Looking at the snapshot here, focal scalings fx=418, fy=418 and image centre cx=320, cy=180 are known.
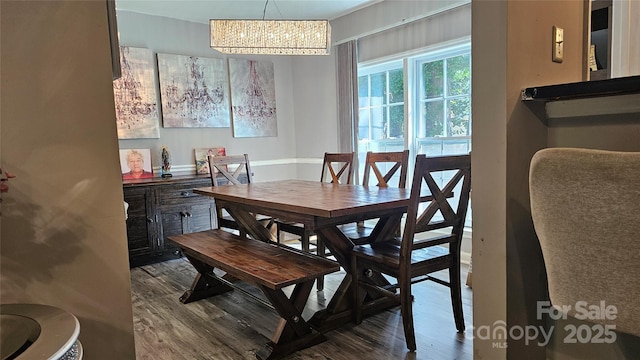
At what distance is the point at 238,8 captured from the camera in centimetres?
427

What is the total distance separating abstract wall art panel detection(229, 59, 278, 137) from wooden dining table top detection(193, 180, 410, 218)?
1828mm

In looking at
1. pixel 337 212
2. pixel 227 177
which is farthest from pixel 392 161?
pixel 227 177

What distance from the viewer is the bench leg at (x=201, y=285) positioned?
300cm

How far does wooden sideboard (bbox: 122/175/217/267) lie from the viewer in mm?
3828

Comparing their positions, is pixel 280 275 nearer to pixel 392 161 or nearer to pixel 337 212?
pixel 337 212

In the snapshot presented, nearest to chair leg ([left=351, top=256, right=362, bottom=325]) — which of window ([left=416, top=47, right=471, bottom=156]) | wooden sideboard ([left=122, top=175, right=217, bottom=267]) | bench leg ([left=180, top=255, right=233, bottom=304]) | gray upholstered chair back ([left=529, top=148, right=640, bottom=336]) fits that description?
bench leg ([left=180, top=255, right=233, bottom=304])

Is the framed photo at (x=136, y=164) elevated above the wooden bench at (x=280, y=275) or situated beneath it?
elevated above

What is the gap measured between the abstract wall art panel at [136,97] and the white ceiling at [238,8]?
1.45 ft

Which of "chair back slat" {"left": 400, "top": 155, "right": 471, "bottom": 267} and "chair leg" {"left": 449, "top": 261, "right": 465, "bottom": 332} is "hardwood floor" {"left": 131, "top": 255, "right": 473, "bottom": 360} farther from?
"chair back slat" {"left": 400, "top": 155, "right": 471, "bottom": 267}

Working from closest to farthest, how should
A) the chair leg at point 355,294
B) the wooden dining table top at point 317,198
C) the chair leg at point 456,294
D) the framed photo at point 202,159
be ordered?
the wooden dining table top at point 317,198, the chair leg at point 456,294, the chair leg at point 355,294, the framed photo at point 202,159

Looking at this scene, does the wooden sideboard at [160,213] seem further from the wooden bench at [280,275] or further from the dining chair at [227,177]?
the wooden bench at [280,275]

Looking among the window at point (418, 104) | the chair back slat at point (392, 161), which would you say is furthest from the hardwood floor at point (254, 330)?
the window at point (418, 104)

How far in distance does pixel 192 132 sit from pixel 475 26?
3.89 m

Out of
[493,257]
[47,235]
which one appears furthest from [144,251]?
[493,257]
